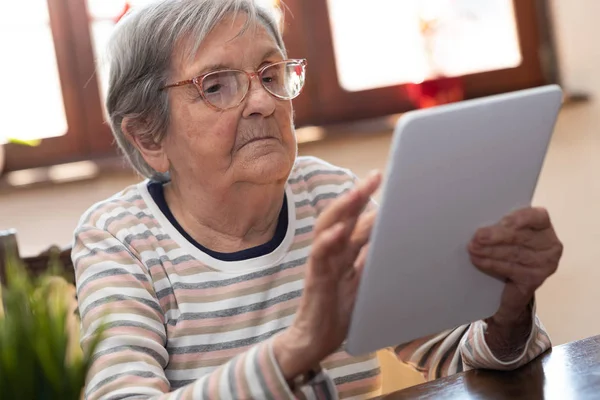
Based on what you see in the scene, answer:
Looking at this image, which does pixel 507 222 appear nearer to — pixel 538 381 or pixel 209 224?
pixel 538 381

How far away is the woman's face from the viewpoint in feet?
4.46

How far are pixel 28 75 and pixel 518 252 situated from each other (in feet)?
6.36

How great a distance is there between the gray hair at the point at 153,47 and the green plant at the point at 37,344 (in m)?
0.83

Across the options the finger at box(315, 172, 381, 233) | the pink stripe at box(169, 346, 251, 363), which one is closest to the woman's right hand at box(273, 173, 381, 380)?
the finger at box(315, 172, 381, 233)

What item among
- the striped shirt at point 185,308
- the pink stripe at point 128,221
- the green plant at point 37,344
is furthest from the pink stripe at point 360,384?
the green plant at point 37,344

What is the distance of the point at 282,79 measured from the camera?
1.43 meters

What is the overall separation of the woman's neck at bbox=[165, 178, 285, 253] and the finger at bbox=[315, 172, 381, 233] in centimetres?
49

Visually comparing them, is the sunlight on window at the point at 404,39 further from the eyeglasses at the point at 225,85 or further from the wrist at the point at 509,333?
the wrist at the point at 509,333

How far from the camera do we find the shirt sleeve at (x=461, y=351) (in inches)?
46.7

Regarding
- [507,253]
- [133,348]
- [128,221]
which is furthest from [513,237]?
[128,221]

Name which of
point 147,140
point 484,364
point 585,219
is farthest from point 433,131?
point 585,219

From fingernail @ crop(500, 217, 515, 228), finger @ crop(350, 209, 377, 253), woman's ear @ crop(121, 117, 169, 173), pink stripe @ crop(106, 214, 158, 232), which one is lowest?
fingernail @ crop(500, 217, 515, 228)

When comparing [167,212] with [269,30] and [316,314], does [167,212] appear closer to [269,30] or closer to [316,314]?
[269,30]

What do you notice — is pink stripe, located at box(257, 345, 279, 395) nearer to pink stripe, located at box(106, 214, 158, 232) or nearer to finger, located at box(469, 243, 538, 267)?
finger, located at box(469, 243, 538, 267)
